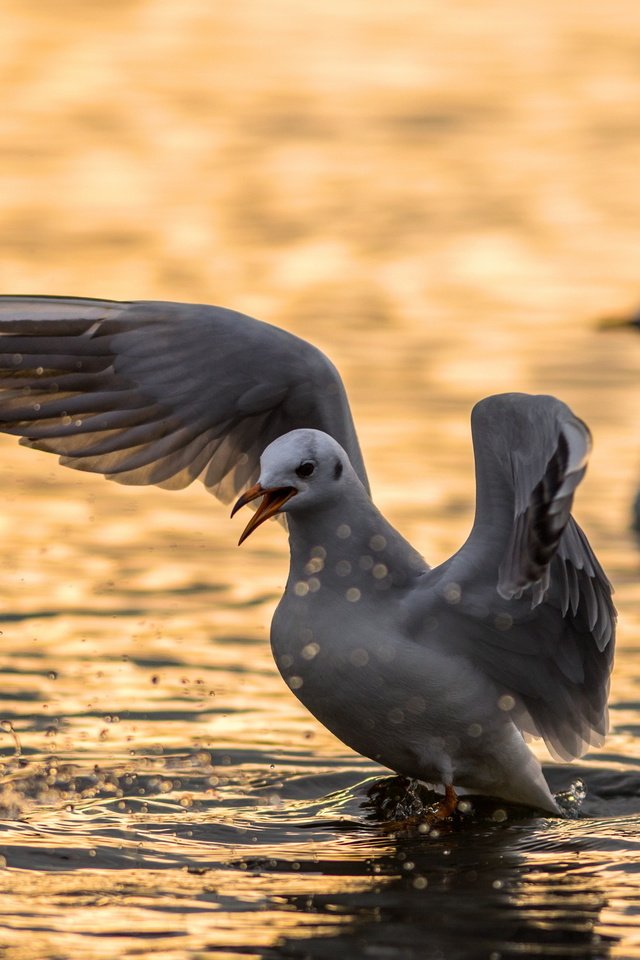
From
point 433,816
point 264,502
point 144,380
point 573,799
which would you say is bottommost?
point 573,799

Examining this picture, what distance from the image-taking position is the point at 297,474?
6930mm

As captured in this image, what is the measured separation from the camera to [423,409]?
13.9 meters

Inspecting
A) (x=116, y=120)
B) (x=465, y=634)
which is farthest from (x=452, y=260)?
(x=465, y=634)

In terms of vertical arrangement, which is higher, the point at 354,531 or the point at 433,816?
the point at 354,531

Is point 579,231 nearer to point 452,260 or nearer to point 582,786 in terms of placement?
point 452,260

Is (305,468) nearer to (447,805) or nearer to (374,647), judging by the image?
(374,647)

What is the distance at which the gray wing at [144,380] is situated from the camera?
7.55m

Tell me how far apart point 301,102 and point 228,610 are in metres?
14.7

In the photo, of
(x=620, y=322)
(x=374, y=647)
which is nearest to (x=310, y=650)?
(x=374, y=647)

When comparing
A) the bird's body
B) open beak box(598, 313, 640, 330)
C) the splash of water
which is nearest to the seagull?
the bird's body

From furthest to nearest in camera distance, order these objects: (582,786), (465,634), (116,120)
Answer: (116,120) < (582,786) < (465,634)

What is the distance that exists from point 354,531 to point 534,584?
0.88m

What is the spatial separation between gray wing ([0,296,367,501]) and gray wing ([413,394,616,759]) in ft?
2.86

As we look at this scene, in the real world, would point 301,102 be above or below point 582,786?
above
